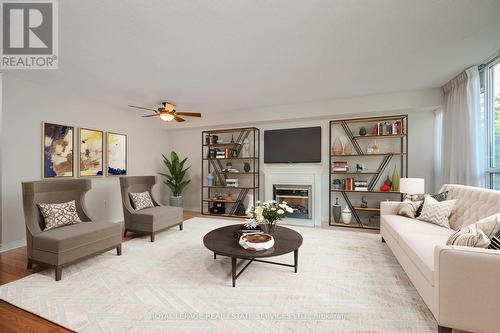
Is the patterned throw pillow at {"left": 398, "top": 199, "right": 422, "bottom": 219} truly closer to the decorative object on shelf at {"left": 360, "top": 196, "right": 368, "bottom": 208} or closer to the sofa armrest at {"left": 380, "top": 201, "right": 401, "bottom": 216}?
the sofa armrest at {"left": 380, "top": 201, "right": 401, "bottom": 216}

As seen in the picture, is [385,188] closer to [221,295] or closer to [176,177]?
[221,295]

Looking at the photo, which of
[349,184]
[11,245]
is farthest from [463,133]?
[11,245]

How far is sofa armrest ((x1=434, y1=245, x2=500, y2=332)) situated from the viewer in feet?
4.50

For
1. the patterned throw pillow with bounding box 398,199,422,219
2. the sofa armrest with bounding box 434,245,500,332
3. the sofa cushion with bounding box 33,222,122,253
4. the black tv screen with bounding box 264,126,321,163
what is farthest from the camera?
the black tv screen with bounding box 264,126,321,163

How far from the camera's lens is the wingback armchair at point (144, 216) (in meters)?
3.52

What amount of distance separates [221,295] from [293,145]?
366 centimetres

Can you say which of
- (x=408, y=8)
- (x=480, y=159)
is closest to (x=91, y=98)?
(x=408, y=8)

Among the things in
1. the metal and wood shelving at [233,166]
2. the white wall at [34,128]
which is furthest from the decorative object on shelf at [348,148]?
the white wall at [34,128]

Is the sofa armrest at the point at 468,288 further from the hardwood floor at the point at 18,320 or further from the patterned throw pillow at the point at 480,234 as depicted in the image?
the hardwood floor at the point at 18,320

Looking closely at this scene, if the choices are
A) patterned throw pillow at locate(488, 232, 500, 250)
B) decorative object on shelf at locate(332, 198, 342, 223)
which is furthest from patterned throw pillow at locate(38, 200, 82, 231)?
decorative object on shelf at locate(332, 198, 342, 223)

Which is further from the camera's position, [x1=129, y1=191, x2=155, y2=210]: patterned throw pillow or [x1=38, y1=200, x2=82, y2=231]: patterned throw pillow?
[x1=129, y1=191, x2=155, y2=210]: patterned throw pillow

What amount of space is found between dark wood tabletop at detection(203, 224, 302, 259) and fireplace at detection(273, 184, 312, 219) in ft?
6.78

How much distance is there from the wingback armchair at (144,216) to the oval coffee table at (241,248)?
1.30m

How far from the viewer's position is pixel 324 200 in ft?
16.2
